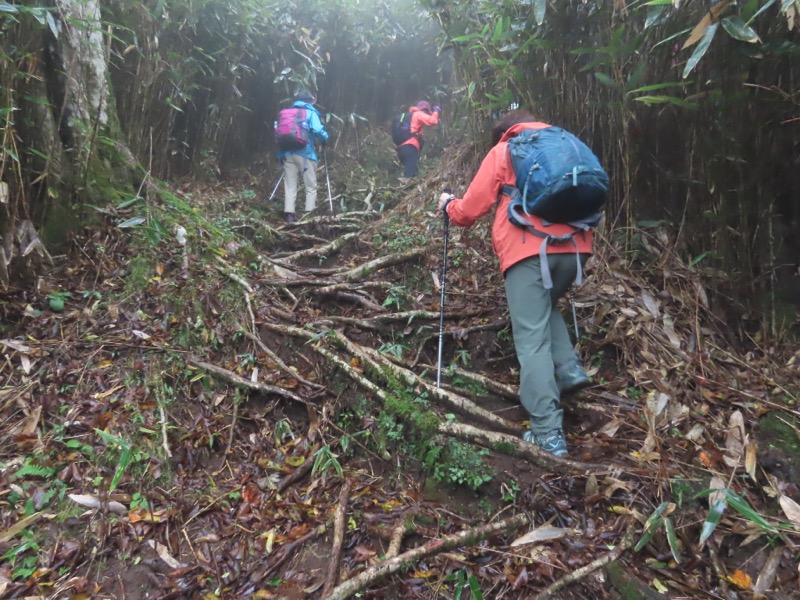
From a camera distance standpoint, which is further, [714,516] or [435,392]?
[435,392]

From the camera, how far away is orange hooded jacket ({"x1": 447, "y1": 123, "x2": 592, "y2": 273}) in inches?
112

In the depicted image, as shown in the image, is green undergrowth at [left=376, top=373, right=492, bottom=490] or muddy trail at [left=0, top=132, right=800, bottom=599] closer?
muddy trail at [left=0, top=132, right=800, bottom=599]

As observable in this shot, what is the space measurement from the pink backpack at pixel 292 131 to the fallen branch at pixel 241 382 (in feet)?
16.6

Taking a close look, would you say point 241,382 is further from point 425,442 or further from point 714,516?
point 714,516

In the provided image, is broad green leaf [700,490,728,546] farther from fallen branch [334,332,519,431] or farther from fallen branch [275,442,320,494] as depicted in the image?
fallen branch [275,442,320,494]

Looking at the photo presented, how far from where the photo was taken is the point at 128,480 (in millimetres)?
2598

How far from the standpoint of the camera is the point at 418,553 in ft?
7.25

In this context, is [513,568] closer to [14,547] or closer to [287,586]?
[287,586]

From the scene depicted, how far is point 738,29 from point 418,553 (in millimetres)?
3152

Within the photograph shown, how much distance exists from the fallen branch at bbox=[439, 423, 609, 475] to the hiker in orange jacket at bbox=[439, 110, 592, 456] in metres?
0.08

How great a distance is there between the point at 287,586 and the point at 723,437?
2432 millimetres

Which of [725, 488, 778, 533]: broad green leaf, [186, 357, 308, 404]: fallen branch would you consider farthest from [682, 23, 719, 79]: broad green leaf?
[186, 357, 308, 404]: fallen branch

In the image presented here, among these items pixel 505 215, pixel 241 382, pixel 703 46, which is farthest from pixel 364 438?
pixel 703 46

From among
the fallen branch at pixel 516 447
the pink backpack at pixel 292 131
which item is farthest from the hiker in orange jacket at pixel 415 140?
the fallen branch at pixel 516 447
